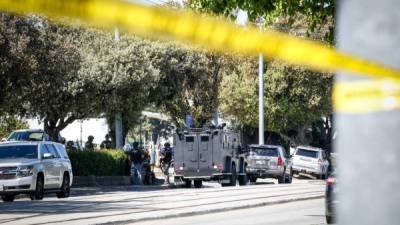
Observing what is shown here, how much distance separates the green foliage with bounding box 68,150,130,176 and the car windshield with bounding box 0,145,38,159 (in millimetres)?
9313

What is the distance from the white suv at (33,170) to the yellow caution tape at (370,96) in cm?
2358

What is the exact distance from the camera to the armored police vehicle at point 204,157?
3547 cm

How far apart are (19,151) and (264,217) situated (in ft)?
33.7

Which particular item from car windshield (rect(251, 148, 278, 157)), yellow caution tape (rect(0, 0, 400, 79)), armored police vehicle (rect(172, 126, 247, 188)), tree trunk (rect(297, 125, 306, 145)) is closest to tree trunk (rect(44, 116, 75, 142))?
armored police vehicle (rect(172, 126, 247, 188))

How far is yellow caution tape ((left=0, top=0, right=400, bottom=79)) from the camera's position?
1.78 metres

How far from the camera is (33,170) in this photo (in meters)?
24.9

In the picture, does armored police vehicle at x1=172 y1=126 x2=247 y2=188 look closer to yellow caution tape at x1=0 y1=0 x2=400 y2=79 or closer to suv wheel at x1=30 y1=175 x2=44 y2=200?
suv wheel at x1=30 y1=175 x2=44 y2=200

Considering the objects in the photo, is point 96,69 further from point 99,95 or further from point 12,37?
point 12,37

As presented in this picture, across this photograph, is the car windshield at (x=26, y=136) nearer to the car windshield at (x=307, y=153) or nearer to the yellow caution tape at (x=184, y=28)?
the car windshield at (x=307, y=153)

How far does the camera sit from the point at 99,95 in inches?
1697

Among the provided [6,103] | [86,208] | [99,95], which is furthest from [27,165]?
[99,95]

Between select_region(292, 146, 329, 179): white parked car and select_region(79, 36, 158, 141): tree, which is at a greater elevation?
select_region(79, 36, 158, 141): tree

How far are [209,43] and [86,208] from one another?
58.8 feet

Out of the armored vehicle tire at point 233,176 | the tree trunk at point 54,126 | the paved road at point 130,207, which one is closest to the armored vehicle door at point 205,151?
the armored vehicle tire at point 233,176
